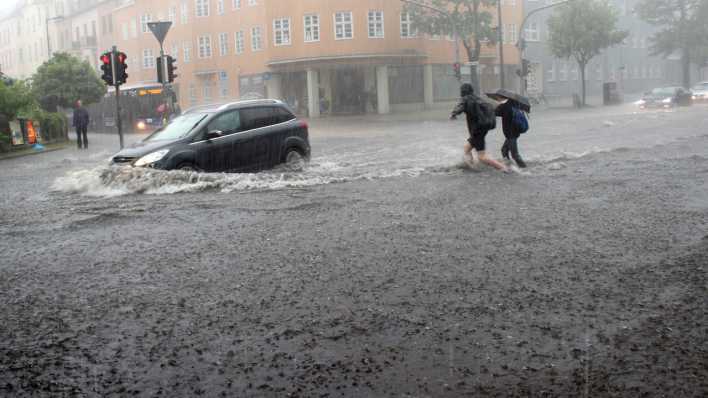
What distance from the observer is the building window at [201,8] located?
57719 mm

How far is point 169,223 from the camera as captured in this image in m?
9.19

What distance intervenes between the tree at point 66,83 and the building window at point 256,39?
10.6 m

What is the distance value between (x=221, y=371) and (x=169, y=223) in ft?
17.6

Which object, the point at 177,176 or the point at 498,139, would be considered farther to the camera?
the point at 498,139

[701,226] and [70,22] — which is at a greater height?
[70,22]

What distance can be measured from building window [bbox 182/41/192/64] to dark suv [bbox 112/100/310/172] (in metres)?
47.6

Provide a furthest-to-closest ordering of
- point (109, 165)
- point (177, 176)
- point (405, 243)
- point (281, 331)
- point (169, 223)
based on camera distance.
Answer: point (109, 165) → point (177, 176) → point (169, 223) → point (405, 243) → point (281, 331)

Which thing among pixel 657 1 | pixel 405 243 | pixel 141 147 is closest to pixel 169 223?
pixel 405 243

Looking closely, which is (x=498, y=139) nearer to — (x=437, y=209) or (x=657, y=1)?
(x=437, y=209)

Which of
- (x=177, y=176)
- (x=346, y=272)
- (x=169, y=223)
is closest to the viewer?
(x=346, y=272)

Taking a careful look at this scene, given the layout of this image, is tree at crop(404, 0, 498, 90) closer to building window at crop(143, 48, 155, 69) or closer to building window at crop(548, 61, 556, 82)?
building window at crop(548, 61, 556, 82)

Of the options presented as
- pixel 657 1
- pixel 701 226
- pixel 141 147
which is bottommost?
pixel 701 226

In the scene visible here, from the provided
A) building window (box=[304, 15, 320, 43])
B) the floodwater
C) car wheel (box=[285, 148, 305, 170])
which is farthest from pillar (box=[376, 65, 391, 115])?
car wheel (box=[285, 148, 305, 170])

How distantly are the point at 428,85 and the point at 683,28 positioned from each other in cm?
2478
